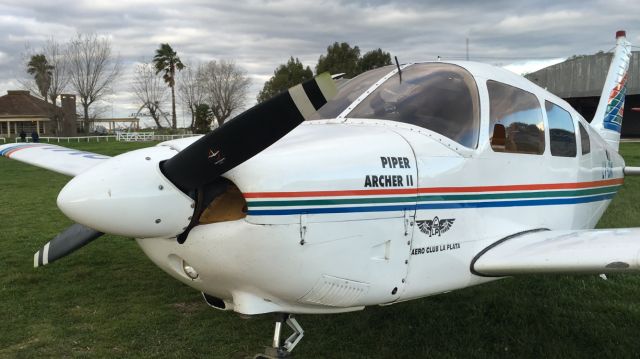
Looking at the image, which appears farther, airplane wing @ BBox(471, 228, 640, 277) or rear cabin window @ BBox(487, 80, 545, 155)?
rear cabin window @ BBox(487, 80, 545, 155)

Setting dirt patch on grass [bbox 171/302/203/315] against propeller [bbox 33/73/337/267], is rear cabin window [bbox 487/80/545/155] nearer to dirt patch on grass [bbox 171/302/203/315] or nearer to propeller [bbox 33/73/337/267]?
propeller [bbox 33/73/337/267]

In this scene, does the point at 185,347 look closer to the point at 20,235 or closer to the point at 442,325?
the point at 442,325

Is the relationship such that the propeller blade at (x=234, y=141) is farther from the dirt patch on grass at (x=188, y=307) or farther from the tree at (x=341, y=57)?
the tree at (x=341, y=57)

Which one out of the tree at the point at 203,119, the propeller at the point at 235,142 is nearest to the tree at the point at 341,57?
the tree at the point at 203,119

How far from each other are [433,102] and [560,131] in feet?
5.29

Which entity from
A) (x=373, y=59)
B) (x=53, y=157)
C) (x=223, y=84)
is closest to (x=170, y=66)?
(x=223, y=84)

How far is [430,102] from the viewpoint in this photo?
371 cm

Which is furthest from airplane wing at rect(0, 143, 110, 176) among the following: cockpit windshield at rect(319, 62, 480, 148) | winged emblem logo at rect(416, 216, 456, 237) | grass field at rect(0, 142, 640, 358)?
winged emblem logo at rect(416, 216, 456, 237)

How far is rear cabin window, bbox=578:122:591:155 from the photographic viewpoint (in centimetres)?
501

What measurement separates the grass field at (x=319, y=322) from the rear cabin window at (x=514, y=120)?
5.51 ft

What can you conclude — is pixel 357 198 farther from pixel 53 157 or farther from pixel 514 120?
pixel 53 157

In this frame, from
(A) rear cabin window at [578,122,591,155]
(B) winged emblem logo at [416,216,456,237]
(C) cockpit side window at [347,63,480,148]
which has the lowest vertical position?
(B) winged emblem logo at [416,216,456,237]

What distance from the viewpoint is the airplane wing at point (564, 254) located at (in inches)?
127

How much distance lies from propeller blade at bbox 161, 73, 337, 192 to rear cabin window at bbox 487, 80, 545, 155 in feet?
6.16
